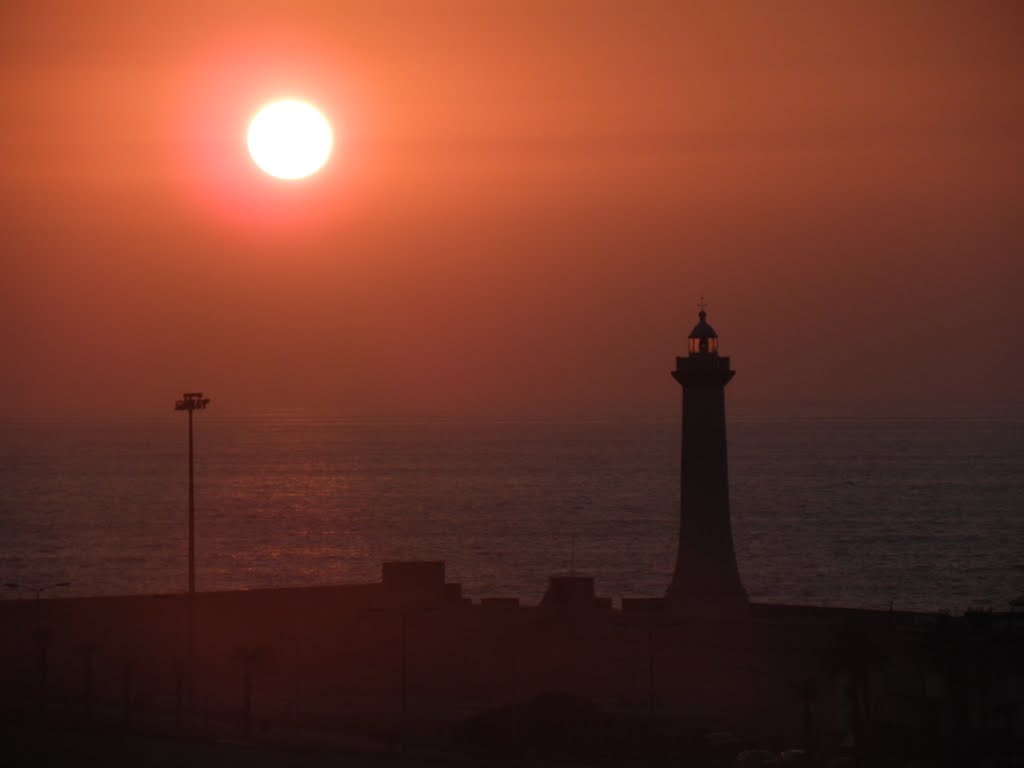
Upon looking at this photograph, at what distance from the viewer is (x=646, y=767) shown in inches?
1245

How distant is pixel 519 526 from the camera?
11512 centimetres

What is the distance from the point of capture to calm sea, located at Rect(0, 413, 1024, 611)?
8475 cm

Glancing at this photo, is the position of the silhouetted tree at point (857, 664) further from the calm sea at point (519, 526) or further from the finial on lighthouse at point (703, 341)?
the calm sea at point (519, 526)

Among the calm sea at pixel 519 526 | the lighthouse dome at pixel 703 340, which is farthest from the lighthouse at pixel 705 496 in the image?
the calm sea at pixel 519 526

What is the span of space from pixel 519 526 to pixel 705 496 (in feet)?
246

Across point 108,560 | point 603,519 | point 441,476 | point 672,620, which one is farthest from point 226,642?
point 441,476

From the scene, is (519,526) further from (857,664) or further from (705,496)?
(857,664)

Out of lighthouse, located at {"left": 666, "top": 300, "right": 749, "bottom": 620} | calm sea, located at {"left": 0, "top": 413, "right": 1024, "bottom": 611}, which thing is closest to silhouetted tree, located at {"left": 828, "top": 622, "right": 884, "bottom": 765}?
lighthouse, located at {"left": 666, "top": 300, "right": 749, "bottom": 620}

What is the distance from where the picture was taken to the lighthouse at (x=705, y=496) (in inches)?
1585

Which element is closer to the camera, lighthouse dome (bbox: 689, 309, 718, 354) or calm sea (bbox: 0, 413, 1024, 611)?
lighthouse dome (bbox: 689, 309, 718, 354)

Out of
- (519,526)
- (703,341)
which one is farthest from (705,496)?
(519,526)

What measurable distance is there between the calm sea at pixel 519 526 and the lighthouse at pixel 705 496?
35454mm

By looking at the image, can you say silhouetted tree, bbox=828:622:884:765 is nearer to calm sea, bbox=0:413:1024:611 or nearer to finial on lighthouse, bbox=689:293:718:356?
finial on lighthouse, bbox=689:293:718:356

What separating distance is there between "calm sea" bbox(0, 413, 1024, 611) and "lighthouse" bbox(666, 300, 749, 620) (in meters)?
35.5
